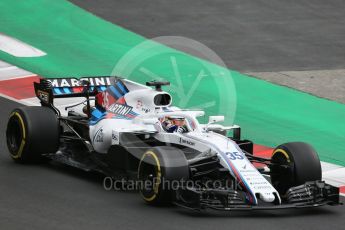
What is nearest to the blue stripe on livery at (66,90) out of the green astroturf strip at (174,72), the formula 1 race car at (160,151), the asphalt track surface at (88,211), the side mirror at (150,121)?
the formula 1 race car at (160,151)

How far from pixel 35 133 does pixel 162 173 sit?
2.82 meters

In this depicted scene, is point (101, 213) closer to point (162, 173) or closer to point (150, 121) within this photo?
point (162, 173)

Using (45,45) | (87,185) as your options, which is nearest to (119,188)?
(87,185)

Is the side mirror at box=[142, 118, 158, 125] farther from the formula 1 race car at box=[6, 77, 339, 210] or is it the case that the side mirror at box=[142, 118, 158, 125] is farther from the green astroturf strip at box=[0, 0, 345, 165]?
the green astroturf strip at box=[0, 0, 345, 165]

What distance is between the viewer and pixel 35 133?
15.1 m

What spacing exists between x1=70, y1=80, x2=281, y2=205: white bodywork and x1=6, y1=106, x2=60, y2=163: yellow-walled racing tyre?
2.07 ft

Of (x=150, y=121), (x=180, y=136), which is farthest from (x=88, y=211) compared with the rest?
(x=150, y=121)

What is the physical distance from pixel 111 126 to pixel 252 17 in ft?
40.0

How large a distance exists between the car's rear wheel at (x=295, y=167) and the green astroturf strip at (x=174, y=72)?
278cm

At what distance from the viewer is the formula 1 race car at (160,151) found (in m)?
13.1

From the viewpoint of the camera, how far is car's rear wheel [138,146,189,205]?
1307 centimetres

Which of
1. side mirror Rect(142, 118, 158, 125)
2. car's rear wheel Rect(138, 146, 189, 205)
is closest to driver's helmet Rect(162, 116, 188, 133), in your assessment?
side mirror Rect(142, 118, 158, 125)

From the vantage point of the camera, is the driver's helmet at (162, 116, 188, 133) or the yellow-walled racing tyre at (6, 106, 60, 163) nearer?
the driver's helmet at (162, 116, 188, 133)

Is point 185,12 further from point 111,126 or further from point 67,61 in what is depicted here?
point 111,126
